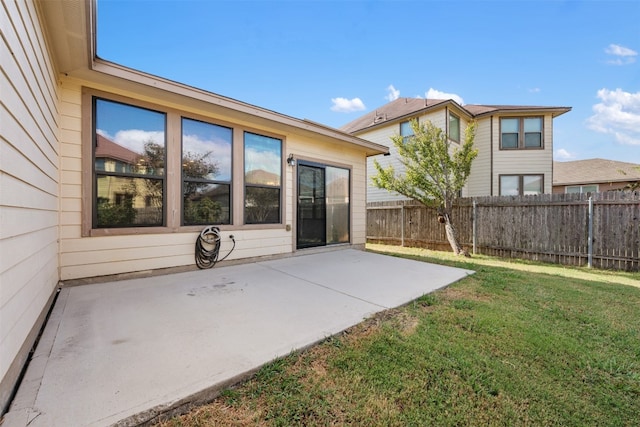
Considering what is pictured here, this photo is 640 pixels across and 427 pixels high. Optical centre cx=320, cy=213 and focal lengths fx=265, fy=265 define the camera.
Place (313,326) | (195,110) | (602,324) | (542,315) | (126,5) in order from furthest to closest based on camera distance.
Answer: (126,5) < (195,110) < (542,315) < (602,324) < (313,326)

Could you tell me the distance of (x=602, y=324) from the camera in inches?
107

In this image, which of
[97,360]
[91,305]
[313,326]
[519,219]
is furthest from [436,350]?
[519,219]

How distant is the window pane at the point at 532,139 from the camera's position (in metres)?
10.5

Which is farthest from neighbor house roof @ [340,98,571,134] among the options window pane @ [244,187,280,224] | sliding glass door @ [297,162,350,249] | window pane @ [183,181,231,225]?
window pane @ [183,181,231,225]

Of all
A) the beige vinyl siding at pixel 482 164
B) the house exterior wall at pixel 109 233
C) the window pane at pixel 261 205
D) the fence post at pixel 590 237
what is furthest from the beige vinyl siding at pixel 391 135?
the house exterior wall at pixel 109 233

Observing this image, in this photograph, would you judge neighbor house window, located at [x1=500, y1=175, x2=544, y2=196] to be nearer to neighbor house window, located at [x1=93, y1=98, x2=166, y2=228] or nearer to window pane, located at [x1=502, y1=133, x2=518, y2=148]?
window pane, located at [x1=502, y1=133, x2=518, y2=148]

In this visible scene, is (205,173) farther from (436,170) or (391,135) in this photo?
(391,135)

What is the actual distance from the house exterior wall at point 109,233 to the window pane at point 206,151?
0.13m

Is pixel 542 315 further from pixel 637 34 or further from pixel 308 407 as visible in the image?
pixel 637 34

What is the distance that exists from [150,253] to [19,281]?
2274 mm

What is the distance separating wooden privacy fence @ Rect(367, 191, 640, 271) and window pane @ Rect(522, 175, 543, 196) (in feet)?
15.4

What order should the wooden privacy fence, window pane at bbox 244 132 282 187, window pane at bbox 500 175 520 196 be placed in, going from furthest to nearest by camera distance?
window pane at bbox 500 175 520 196 → the wooden privacy fence → window pane at bbox 244 132 282 187

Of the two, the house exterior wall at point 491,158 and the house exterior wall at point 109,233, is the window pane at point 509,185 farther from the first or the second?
the house exterior wall at point 109,233

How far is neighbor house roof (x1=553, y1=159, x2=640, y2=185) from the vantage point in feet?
52.6
